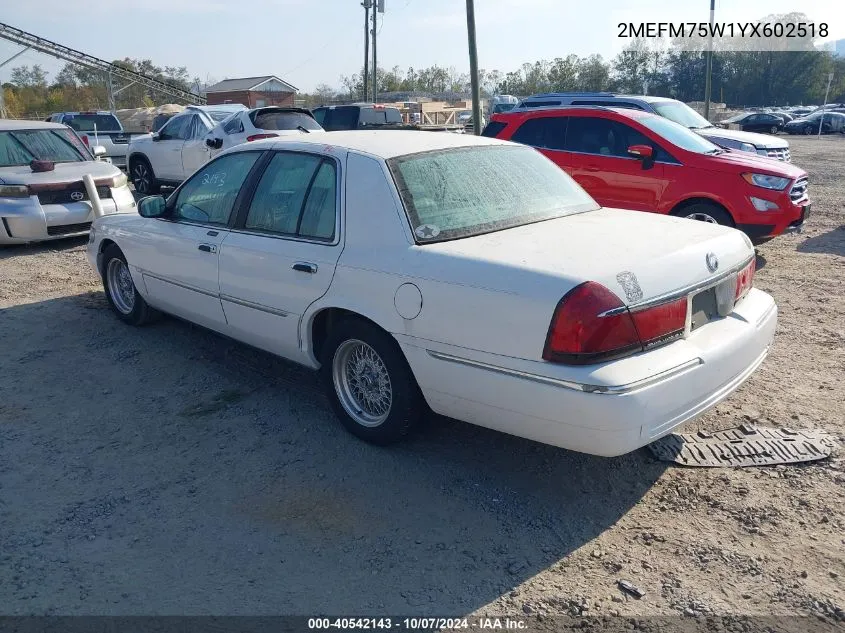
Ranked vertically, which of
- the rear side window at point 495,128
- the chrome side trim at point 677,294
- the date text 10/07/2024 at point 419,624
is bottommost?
the date text 10/07/2024 at point 419,624

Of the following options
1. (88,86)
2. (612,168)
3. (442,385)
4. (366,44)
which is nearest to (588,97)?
(612,168)

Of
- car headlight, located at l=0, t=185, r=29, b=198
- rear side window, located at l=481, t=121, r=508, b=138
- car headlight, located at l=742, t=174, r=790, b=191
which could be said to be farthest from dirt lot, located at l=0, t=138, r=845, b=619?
rear side window, located at l=481, t=121, r=508, b=138

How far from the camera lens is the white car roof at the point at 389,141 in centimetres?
411

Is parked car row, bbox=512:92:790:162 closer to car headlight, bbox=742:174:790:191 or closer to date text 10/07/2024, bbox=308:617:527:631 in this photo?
car headlight, bbox=742:174:790:191

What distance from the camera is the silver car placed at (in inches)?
353

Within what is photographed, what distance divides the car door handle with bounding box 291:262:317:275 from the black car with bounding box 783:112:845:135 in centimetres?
4604

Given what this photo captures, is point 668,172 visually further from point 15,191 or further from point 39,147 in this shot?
point 39,147

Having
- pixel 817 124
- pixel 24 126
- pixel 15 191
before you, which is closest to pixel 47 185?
pixel 15 191

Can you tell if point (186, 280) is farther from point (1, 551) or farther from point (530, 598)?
point (530, 598)

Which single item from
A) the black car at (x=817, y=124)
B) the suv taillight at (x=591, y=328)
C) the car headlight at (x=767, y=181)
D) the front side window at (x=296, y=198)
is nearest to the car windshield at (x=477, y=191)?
the front side window at (x=296, y=198)

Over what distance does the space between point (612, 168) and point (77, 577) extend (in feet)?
23.8

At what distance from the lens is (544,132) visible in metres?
9.27

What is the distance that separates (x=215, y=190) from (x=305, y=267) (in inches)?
53.0

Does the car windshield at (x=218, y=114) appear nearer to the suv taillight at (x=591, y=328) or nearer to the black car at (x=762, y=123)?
the suv taillight at (x=591, y=328)
